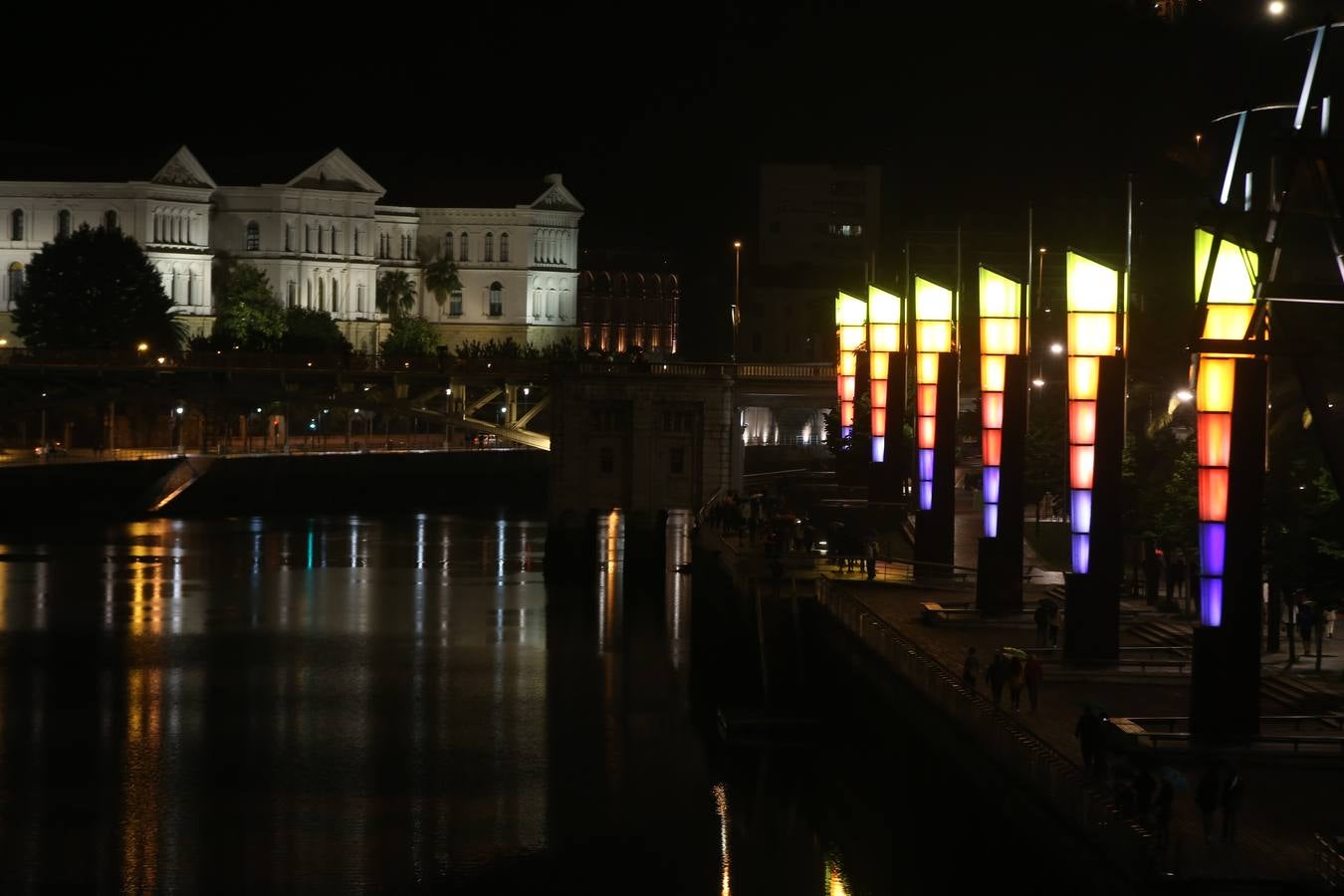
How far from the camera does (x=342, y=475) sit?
100625mm

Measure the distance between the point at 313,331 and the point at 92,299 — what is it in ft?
59.0

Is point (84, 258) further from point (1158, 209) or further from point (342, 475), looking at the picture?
point (1158, 209)

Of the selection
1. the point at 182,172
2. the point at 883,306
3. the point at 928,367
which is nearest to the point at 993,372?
the point at 928,367

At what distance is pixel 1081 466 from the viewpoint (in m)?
31.4

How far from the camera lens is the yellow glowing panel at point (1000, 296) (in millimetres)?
37750

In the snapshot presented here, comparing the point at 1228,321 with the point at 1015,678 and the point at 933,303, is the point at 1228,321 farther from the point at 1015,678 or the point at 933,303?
the point at 933,303

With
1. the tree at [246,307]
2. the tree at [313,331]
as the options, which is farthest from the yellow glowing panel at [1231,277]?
the tree at [246,307]

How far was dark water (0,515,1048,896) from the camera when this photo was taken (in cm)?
2834

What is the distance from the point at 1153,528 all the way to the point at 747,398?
33.4m

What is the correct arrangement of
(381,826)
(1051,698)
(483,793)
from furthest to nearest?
1. (483,793)
2. (381,826)
3. (1051,698)

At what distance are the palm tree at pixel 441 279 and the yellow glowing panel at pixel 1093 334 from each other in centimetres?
11783

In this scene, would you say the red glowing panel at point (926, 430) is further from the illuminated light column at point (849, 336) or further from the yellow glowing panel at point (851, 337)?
the yellow glowing panel at point (851, 337)

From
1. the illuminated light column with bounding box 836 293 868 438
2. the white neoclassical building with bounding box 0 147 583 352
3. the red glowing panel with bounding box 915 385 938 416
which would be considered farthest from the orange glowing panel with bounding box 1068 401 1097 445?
the white neoclassical building with bounding box 0 147 583 352

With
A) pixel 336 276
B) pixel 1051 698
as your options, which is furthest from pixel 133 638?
pixel 336 276
